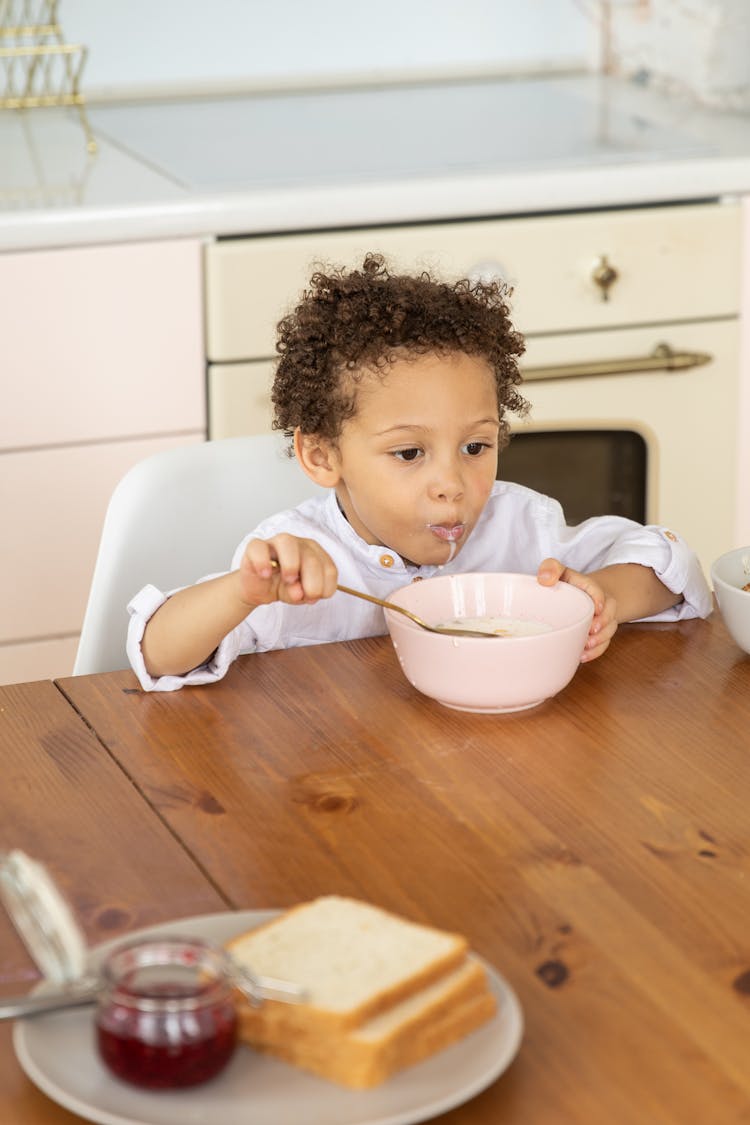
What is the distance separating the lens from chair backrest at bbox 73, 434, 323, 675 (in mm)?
1487

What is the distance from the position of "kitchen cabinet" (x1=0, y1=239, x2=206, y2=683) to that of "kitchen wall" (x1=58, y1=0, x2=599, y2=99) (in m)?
0.71

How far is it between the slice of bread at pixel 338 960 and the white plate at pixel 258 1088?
0.03m

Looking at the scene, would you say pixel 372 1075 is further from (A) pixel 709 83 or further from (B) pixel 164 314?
(A) pixel 709 83

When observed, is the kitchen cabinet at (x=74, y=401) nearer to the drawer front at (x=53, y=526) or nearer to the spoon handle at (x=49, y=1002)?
the drawer front at (x=53, y=526)

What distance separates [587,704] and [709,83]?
1.72 m

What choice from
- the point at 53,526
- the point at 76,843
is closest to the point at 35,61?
the point at 53,526

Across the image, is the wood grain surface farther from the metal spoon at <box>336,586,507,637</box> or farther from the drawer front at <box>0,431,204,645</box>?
the drawer front at <box>0,431,204,645</box>

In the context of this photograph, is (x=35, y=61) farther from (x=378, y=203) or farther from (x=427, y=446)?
(x=427, y=446)

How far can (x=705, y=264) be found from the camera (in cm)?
229

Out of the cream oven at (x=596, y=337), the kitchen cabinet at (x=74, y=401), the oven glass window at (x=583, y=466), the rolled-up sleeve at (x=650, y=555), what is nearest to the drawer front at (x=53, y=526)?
the kitchen cabinet at (x=74, y=401)

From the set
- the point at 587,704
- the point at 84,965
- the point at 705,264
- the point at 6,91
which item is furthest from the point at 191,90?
the point at 84,965

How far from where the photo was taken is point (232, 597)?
4.14 ft

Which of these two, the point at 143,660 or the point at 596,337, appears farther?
the point at 596,337

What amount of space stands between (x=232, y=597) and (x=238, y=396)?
3.16 ft
